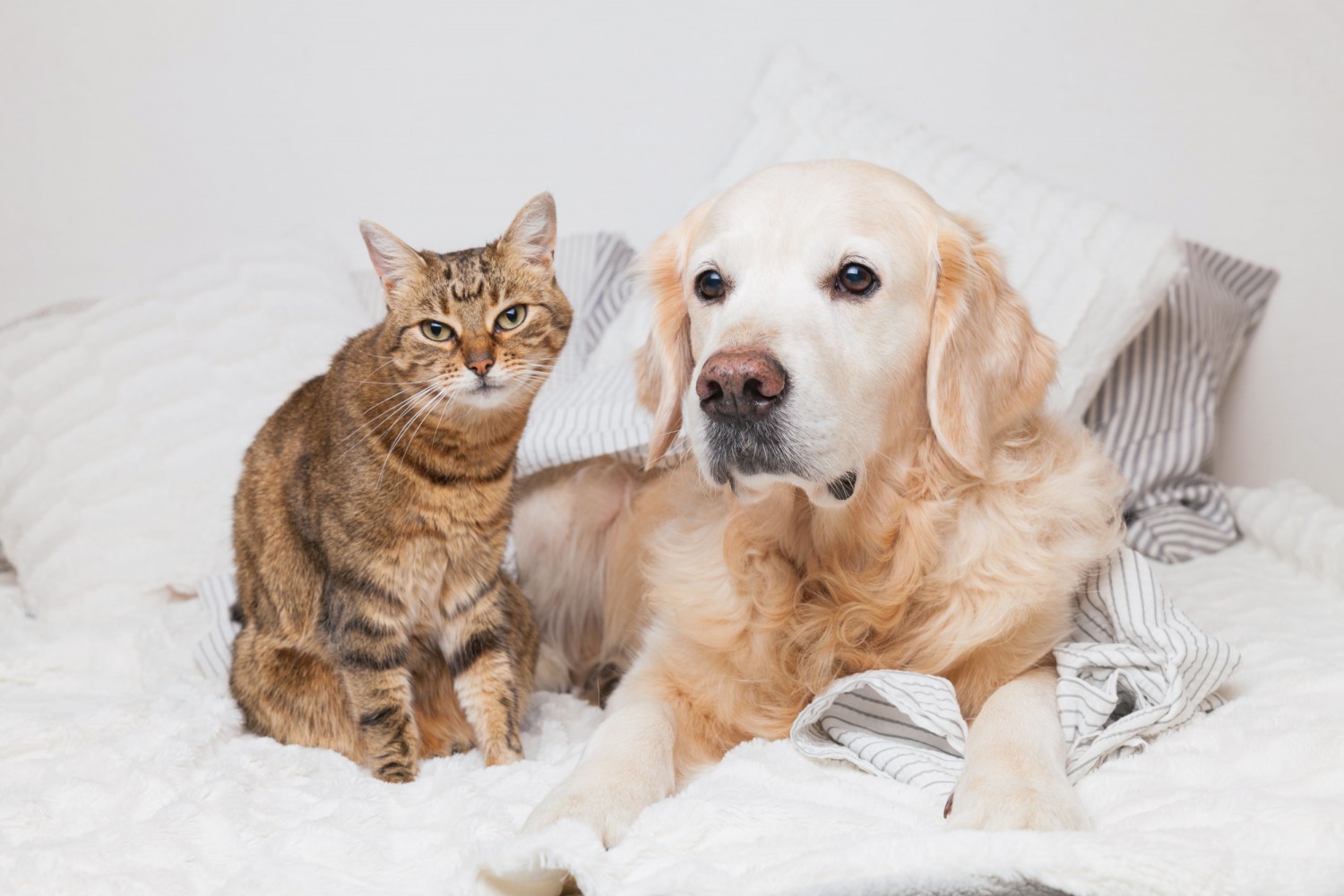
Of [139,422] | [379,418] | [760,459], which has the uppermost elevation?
[760,459]

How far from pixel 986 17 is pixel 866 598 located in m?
1.93

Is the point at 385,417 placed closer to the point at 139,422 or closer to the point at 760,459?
the point at 760,459

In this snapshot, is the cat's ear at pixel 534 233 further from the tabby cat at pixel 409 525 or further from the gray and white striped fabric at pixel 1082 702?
the gray and white striped fabric at pixel 1082 702

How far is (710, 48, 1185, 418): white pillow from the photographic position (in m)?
2.22

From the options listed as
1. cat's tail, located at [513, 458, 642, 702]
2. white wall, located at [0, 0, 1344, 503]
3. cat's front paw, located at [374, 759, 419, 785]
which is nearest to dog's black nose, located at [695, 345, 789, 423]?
cat's front paw, located at [374, 759, 419, 785]

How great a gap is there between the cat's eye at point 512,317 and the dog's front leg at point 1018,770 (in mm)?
822

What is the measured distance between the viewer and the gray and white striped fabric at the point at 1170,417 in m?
2.39

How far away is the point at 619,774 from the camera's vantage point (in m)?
1.29

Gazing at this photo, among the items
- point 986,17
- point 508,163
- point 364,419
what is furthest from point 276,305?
point 986,17

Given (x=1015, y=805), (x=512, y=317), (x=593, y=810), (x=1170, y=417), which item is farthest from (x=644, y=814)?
(x=1170, y=417)

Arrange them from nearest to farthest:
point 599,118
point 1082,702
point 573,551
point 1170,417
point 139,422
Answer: point 1082,702
point 573,551
point 139,422
point 1170,417
point 599,118

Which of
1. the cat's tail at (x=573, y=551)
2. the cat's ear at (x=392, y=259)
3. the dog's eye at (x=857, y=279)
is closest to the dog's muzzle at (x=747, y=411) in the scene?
the dog's eye at (x=857, y=279)

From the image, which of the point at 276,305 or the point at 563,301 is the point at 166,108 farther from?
the point at 563,301

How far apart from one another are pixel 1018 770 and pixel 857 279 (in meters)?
0.66
